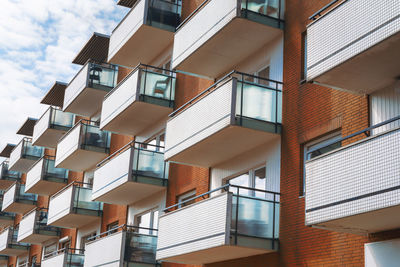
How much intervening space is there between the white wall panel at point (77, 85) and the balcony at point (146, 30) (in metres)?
3.50

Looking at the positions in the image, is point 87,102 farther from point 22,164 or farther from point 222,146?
point 22,164

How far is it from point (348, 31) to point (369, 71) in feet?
2.81

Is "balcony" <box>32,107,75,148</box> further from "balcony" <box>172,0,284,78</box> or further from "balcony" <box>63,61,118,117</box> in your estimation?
"balcony" <box>172,0,284,78</box>

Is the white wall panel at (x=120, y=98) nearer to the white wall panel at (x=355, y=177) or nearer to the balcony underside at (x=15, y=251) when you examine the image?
the white wall panel at (x=355, y=177)

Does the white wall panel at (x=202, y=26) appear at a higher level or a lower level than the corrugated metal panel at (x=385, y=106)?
higher

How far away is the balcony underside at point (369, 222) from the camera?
1074cm

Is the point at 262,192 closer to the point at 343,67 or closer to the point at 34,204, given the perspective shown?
the point at 343,67

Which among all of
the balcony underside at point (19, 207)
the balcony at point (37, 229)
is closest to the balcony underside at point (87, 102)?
the balcony at point (37, 229)

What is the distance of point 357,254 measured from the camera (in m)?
12.3

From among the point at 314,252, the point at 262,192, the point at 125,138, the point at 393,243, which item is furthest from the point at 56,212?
the point at 393,243

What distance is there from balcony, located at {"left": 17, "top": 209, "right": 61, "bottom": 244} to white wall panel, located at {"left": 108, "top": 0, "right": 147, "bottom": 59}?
1127 cm

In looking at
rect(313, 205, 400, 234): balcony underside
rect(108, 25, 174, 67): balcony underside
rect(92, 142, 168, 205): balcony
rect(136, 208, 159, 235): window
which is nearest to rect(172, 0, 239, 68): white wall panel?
rect(108, 25, 174, 67): balcony underside

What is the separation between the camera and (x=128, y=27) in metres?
23.8

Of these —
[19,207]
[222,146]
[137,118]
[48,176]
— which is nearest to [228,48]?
[222,146]
